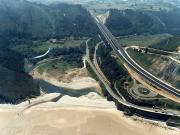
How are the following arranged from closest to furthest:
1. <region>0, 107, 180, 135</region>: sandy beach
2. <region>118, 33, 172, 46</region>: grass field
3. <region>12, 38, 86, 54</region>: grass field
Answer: <region>0, 107, 180, 135</region>: sandy beach
<region>118, 33, 172, 46</region>: grass field
<region>12, 38, 86, 54</region>: grass field

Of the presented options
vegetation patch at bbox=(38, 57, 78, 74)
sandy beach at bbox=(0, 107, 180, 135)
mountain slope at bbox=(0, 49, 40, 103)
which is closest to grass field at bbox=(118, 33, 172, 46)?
vegetation patch at bbox=(38, 57, 78, 74)

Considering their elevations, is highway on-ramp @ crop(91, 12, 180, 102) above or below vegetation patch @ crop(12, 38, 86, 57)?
above

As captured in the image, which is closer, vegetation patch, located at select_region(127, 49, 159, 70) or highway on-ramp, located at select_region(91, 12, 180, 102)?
highway on-ramp, located at select_region(91, 12, 180, 102)

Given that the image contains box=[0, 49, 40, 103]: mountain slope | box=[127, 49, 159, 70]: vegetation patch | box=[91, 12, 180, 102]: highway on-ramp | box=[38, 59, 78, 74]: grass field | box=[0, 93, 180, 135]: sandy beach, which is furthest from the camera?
box=[38, 59, 78, 74]: grass field

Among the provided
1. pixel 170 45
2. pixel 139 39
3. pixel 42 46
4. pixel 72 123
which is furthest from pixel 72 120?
pixel 139 39

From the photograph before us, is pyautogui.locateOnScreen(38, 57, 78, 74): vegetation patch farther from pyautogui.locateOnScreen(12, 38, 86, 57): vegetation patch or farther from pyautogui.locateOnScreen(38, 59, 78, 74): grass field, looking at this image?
pyautogui.locateOnScreen(12, 38, 86, 57): vegetation patch

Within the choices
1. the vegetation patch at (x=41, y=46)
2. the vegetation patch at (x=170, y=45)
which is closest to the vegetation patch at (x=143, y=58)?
the vegetation patch at (x=170, y=45)

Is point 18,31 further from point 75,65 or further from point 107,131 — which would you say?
point 107,131

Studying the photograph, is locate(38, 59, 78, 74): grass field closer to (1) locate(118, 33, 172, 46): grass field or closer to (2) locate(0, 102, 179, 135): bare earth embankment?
(1) locate(118, 33, 172, 46): grass field

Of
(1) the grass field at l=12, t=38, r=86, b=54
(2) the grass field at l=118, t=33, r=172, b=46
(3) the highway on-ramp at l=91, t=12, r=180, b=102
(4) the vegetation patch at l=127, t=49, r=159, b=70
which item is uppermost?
(4) the vegetation patch at l=127, t=49, r=159, b=70

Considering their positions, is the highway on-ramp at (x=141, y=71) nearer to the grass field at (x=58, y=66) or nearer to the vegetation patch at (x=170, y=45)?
the vegetation patch at (x=170, y=45)

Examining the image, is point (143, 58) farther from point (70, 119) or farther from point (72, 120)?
point (72, 120)
